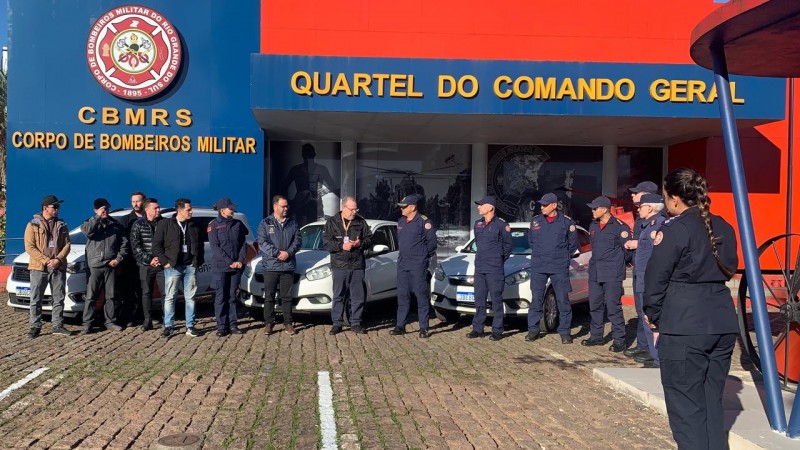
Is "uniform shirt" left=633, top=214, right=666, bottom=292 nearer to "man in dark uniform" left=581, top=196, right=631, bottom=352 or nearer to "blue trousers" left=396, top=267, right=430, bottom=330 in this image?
"man in dark uniform" left=581, top=196, right=631, bottom=352

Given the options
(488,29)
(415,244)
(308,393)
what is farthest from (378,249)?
(488,29)

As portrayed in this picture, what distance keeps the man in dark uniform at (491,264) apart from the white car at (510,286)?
437 millimetres

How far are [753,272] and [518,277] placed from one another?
465 cm

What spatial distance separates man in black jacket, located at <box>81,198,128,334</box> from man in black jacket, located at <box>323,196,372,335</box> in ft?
9.30

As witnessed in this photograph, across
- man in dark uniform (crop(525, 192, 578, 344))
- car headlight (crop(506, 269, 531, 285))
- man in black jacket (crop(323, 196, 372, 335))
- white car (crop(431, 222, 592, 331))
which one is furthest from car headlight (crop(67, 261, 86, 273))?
man in dark uniform (crop(525, 192, 578, 344))

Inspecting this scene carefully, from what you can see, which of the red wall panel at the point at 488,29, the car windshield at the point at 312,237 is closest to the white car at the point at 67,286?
the car windshield at the point at 312,237

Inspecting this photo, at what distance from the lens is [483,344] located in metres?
8.32

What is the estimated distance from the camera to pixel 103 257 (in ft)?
28.4

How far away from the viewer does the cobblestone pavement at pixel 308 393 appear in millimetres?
4715

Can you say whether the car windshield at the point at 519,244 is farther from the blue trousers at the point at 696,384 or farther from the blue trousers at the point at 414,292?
the blue trousers at the point at 696,384

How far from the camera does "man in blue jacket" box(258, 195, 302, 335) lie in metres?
8.71

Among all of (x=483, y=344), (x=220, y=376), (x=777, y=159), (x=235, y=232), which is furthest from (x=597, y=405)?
(x=777, y=159)

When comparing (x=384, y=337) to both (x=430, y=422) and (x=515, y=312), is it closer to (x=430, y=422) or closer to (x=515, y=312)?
(x=515, y=312)

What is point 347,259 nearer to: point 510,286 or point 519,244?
point 510,286
